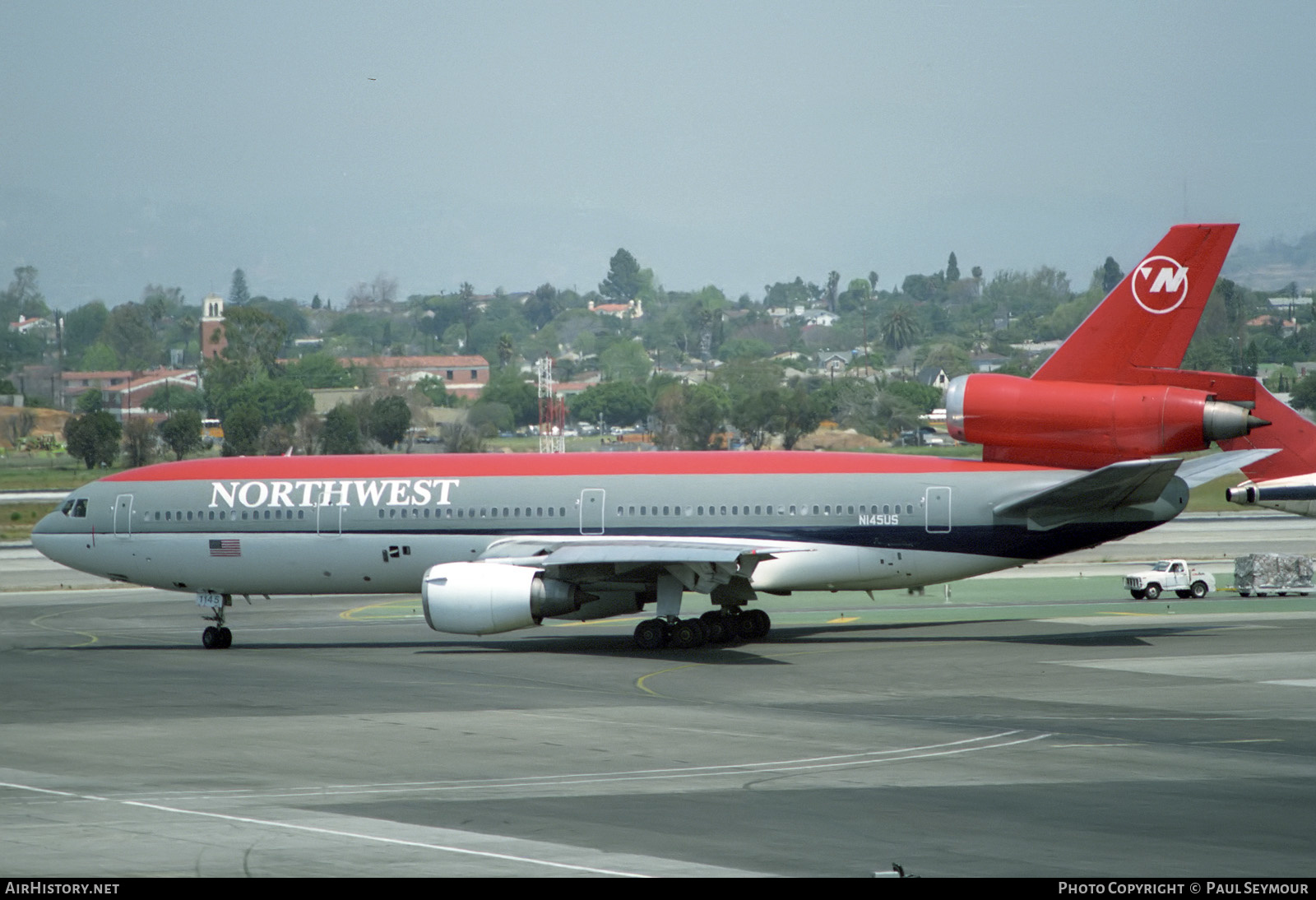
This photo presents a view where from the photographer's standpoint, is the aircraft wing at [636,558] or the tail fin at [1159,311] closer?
the aircraft wing at [636,558]

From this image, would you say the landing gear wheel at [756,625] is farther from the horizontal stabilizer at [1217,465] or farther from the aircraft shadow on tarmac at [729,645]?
the horizontal stabilizer at [1217,465]

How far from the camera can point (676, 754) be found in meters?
21.1

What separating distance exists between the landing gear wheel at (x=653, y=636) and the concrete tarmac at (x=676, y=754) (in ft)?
1.66

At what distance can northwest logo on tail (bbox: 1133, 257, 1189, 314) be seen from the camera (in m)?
33.2

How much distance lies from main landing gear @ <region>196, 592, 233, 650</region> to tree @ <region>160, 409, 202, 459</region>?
73.6 m

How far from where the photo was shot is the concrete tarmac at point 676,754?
48.3 ft

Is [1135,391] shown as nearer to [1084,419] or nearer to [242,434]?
[1084,419]

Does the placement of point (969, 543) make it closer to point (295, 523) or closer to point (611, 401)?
point (295, 523)

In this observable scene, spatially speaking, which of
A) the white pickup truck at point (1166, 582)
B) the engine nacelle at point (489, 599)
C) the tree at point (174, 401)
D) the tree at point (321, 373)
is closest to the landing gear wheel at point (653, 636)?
the engine nacelle at point (489, 599)

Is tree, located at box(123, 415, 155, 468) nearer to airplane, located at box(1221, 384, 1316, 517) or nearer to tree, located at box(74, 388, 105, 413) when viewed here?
tree, located at box(74, 388, 105, 413)

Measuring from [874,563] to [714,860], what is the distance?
21271 millimetres

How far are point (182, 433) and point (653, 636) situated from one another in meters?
81.3

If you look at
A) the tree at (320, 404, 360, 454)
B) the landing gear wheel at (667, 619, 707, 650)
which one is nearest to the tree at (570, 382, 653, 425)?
the tree at (320, 404, 360, 454)

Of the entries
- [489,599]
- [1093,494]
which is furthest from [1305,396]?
[489,599]
